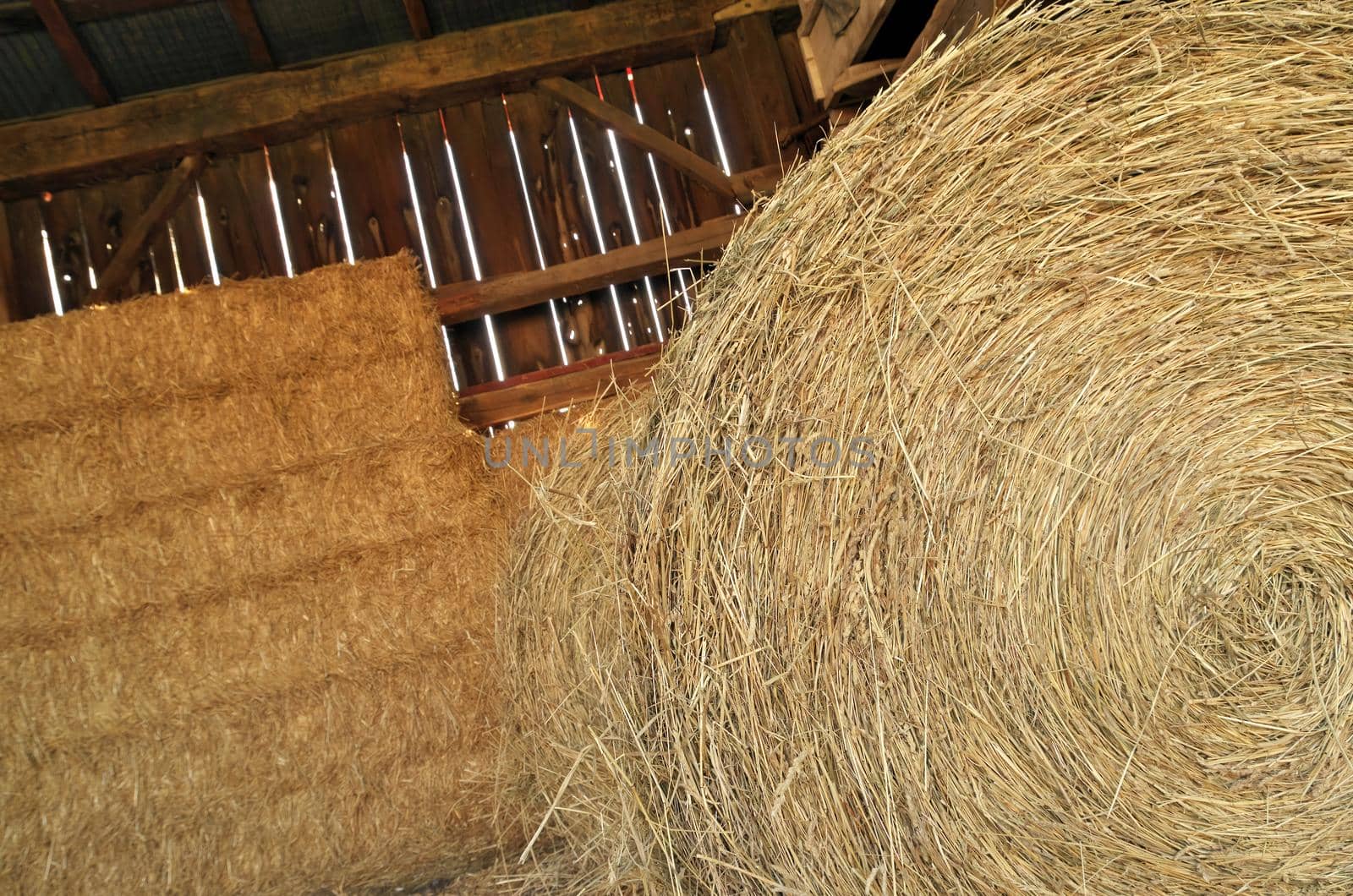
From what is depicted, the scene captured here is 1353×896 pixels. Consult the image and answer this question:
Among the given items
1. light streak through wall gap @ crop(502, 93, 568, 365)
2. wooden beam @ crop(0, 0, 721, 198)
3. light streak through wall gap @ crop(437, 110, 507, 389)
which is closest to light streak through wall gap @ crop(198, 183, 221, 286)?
wooden beam @ crop(0, 0, 721, 198)

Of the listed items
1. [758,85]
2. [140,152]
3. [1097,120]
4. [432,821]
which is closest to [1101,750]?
[1097,120]

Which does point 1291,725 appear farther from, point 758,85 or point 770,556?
point 758,85

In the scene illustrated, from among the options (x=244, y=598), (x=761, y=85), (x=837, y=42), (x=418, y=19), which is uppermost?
(x=418, y=19)

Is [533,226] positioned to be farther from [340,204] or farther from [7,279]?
[7,279]

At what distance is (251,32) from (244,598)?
8.81 feet

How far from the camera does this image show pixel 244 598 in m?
3.25

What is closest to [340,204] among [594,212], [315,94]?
[315,94]

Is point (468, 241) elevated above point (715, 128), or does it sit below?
below

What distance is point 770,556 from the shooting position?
→ 1.63m

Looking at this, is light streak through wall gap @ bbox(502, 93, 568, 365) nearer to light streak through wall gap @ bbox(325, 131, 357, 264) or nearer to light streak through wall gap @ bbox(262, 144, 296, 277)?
light streak through wall gap @ bbox(325, 131, 357, 264)

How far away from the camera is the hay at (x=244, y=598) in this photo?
3.06m

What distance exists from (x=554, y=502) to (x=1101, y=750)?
1658 mm

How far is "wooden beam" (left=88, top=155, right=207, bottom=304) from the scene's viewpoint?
436 centimetres

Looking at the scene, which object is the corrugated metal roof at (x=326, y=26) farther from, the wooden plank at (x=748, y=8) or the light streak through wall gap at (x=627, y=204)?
the wooden plank at (x=748, y=8)
